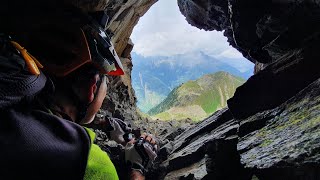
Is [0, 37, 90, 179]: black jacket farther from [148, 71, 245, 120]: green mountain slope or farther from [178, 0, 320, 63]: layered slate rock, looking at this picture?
[148, 71, 245, 120]: green mountain slope

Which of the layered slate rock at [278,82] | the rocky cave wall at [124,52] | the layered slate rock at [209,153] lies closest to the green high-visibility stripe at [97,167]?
the layered slate rock at [209,153]

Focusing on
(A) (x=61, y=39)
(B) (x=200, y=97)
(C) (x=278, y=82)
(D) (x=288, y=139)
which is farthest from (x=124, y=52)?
(B) (x=200, y=97)

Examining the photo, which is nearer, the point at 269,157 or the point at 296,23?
the point at 269,157

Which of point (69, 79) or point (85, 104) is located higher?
point (69, 79)

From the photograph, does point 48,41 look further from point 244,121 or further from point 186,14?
point 186,14

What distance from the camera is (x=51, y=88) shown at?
3414 millimetres

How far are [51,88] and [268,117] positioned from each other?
20.7 feet

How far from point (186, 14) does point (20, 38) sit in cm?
2334

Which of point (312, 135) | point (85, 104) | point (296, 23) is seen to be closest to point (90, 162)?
point (85, 104)

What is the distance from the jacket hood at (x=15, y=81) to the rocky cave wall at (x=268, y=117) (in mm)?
4709

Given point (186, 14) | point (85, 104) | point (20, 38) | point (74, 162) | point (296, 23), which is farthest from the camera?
point (186, 14)

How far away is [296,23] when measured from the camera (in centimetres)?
984

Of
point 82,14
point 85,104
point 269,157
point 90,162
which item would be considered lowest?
point 269,157

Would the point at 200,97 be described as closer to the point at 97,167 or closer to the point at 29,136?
the point at 97,167
